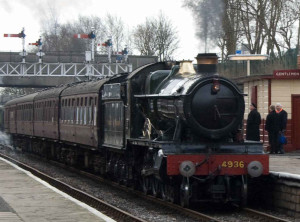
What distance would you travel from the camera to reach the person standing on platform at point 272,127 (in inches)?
829

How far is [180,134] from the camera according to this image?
13891 mm

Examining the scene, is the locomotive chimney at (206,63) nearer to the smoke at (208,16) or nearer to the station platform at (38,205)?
the station platform at (38,205)

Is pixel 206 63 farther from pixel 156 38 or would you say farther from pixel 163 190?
pixel 156 38

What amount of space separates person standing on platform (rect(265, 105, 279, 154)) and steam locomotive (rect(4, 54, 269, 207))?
5.02 meters

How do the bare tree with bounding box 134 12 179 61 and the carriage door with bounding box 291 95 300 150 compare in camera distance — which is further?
the bare tree with bounding box 134 12 179 61

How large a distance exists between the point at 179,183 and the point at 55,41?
74338 mm

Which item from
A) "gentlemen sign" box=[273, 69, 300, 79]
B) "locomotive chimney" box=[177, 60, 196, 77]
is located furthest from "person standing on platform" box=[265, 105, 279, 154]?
"locomotive chimney" box=[177, 60, 196, 77]

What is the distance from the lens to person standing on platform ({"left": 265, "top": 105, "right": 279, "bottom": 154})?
69.1 feet

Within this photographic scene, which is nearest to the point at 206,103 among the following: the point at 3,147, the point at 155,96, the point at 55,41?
the point at 155,96


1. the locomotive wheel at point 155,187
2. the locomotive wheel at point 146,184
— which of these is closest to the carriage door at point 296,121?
the locomotive wheel at point 146,184

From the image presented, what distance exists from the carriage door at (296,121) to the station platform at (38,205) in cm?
999

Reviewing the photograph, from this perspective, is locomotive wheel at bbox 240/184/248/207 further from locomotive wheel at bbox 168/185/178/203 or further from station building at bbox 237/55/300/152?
station building at bbox 237/55/300/152

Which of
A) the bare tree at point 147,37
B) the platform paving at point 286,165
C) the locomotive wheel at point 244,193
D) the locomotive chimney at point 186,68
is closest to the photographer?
the locomotive wheel at point 244,193

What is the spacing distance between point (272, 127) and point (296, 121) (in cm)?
300
